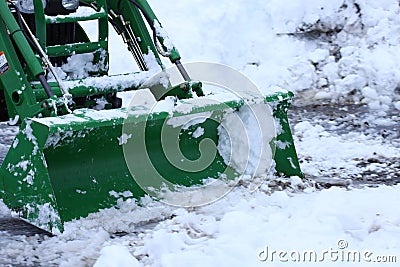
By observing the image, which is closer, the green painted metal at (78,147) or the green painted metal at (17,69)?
the green painted metal at (78,147)

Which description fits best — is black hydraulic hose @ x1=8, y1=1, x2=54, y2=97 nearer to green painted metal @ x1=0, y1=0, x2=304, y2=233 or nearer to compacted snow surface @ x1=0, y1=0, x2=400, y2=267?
green painted metal @ x1=0, y1=0, x2=304, y2=233

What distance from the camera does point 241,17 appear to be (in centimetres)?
995

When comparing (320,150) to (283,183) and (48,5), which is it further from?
(48,5)

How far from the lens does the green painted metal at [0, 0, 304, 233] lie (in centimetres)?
494

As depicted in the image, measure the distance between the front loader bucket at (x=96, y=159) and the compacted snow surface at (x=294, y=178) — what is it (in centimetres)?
13

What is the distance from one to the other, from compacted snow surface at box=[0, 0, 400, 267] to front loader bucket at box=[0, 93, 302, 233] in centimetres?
13

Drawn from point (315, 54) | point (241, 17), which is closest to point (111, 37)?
point (241, 17)

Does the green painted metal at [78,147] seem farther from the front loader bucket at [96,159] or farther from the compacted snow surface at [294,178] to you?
the compacted snow surface at [294,178]

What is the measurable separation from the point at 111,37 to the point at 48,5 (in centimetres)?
390

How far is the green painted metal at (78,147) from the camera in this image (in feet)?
16.2

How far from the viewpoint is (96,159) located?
5234 millimetres

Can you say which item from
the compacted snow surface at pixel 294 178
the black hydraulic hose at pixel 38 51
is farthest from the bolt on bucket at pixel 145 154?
the black hydraulic hose at pixel 38 51

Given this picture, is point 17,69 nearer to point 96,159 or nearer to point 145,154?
point 96,159

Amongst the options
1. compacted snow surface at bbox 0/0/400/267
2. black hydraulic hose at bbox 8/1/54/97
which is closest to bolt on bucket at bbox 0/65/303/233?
compacted snow surface at bbox 0/0/400/267
